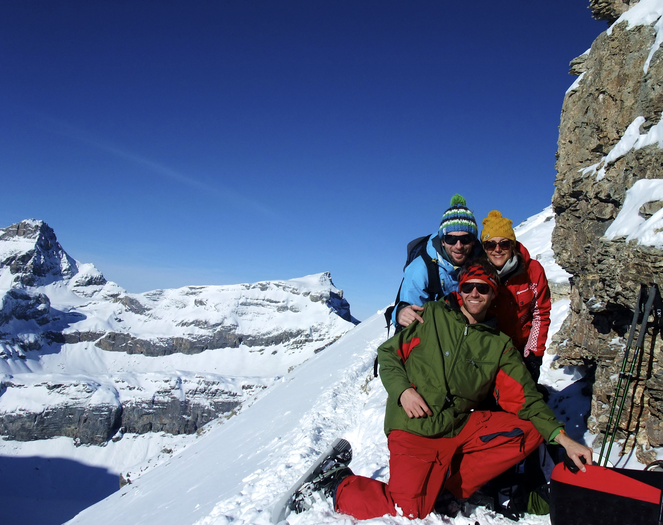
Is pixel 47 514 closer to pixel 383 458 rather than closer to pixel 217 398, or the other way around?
pixel 217 398

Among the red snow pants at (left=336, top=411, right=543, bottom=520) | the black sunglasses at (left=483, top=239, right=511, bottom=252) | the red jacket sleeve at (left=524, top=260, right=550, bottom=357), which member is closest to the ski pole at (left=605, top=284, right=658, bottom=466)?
the red jacket sleeve at (left=524, top=260, right=550, bottom=357)

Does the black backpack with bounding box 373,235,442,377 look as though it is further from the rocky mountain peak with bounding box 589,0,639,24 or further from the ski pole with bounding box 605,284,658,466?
the rocky mountain peak with bounding box 589,0,639,24

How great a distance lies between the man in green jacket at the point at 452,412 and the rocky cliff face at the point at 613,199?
1793mm

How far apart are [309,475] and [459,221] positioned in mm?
2987

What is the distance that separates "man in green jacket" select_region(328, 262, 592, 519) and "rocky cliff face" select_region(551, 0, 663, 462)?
1.79m

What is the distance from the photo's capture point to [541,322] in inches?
163

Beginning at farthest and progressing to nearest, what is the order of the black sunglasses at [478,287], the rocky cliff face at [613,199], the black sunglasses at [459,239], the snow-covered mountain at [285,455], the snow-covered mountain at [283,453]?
the snow-covered mountain at [283,453]
the snow-covered mountain at [285,455]
the rocky cliff face at [613,199]
the black sunglasses at [459,239]
the black sunglasses at [478,287]

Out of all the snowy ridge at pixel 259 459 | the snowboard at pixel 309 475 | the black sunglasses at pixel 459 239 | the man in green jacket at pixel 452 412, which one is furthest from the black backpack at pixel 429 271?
the snowy ridge at pixel 259 459

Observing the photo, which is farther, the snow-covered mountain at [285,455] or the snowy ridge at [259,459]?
the snowy ridge at [259,459]

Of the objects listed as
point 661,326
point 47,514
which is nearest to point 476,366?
point 661,326

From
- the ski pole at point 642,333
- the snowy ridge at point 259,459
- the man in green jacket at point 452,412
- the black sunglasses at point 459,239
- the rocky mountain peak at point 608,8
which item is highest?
the rocky mountain peak at point 608,8

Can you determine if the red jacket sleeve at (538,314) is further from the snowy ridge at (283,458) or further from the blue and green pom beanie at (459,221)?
the snowy ridge at (283,458)

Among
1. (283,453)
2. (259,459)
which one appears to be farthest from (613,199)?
(259,459)

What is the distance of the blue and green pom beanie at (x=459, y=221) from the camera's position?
159 inches
